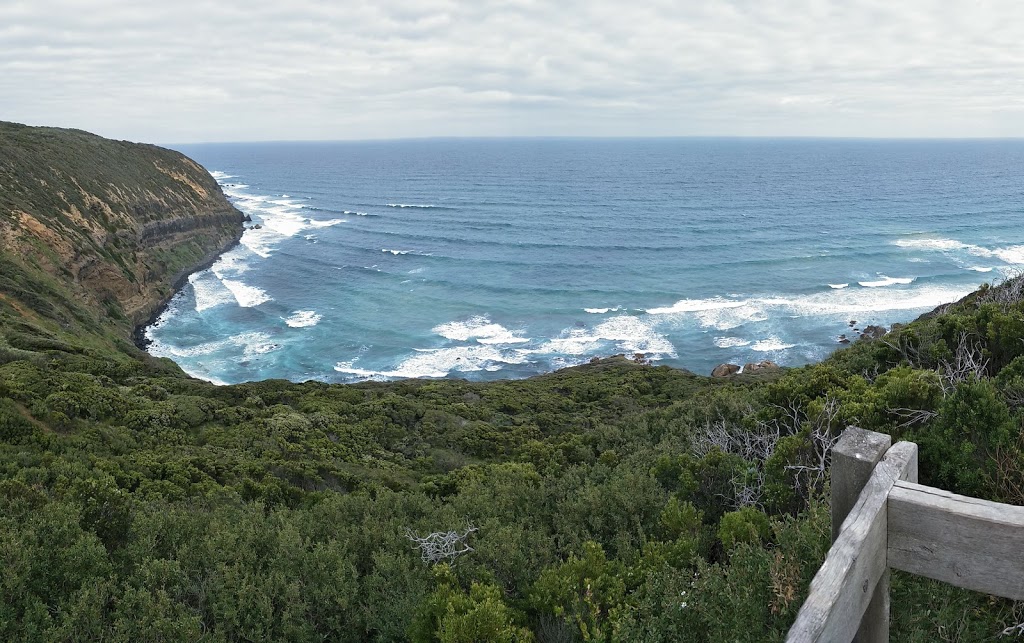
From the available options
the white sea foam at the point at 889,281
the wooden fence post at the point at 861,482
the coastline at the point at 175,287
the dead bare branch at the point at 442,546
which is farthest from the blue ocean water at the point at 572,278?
the wooden fence post at the point at 861,482

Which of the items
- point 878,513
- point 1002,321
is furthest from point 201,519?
point 1002,321

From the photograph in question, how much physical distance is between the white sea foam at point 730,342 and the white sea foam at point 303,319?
26298 millimetres

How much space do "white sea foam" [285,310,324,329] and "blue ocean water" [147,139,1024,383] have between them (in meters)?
0.14

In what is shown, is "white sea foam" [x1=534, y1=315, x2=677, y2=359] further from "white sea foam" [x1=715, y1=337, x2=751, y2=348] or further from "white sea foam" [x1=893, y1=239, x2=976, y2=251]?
"white sea foam" [x1=893, y1=239, x2=976, y2=251]

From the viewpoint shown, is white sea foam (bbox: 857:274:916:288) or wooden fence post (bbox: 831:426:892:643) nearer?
wooden fence post (bbox: 831:426:892:643)

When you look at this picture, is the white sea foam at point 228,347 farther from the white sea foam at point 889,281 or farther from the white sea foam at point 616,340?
the white sea foam at point 889,281

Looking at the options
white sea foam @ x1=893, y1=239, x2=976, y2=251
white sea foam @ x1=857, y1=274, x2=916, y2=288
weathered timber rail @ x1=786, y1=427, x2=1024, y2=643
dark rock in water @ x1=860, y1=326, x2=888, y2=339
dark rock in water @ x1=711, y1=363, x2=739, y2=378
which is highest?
weathered timber rail @ x1=786, y1=427, x2=1024, y2=643

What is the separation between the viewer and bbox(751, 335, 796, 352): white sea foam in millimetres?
35719

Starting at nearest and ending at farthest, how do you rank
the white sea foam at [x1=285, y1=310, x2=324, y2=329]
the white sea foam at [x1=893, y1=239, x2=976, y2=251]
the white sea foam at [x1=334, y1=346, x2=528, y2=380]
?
the white sea foam at [x1=334, y1=346, x2=528, y2=380], the white sea foam at [x1=285, y1=310, x2=324, y2=329], the white sea foam at [x1=893, y1=239, x2=976, y2=251]

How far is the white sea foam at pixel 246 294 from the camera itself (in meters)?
47.0

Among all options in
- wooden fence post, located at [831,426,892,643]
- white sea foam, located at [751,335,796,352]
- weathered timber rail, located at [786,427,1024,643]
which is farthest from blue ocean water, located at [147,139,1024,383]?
weathered timber rail, located at [786,427,1024,643]

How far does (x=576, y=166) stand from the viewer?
159m

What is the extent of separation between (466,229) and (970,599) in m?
70.8

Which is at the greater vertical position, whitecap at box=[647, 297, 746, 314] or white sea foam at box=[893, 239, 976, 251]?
white sea foam at box=[893, 239, 976, 251]
